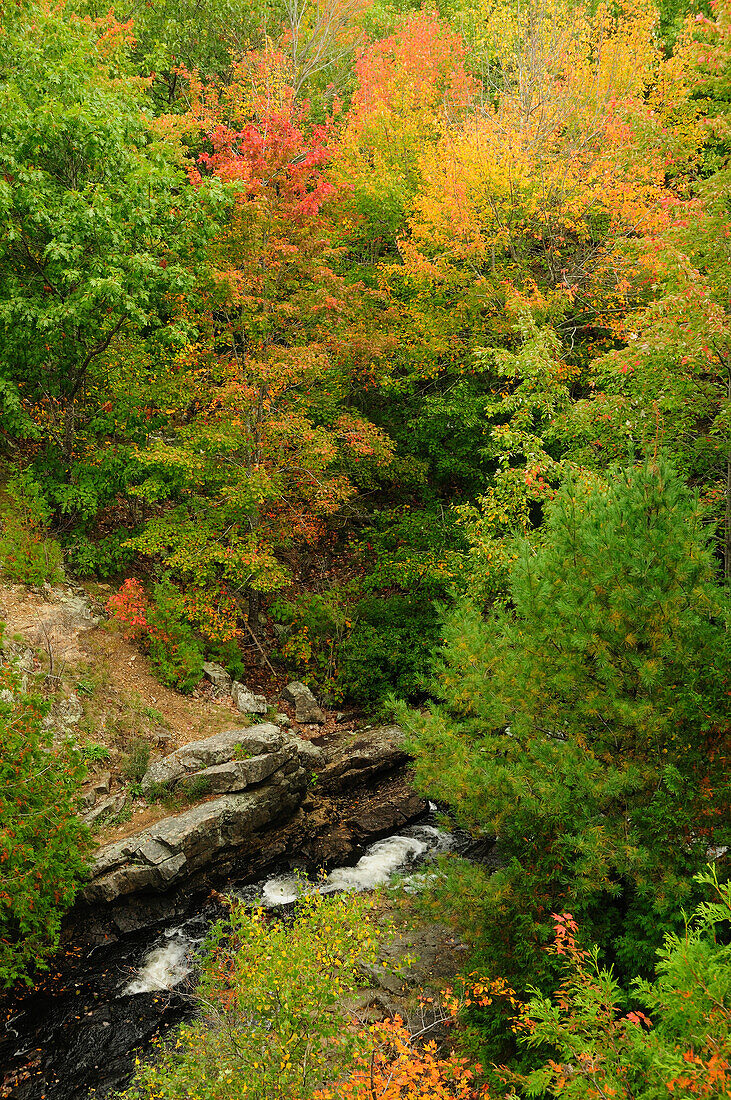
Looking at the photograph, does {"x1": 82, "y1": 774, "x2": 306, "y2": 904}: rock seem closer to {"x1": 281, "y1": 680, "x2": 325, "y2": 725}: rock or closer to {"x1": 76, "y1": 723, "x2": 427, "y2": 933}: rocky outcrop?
{"x1": 76, "y1": 723, "x2": 427, "y2": 933}: rocky outcrop

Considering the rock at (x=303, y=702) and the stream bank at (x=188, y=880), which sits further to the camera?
the rock at (x=303, y=702)

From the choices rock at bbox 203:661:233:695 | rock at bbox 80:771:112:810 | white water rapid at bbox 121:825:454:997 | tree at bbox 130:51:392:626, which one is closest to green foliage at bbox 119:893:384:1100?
white water rapid at bbox 121:825:454:997

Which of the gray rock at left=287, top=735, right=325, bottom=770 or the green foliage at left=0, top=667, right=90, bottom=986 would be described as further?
the gray rock at left=287, top=735, right=325, bottom=770

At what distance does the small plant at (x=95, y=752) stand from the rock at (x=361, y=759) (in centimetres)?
398

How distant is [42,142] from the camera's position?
11.2m

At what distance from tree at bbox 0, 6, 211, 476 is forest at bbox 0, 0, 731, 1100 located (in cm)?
8

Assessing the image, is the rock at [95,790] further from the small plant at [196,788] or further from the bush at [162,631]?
the bush at [162,631]

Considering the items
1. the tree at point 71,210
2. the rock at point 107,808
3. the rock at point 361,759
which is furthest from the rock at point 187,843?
the tree at point 71,210

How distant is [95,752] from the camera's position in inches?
428

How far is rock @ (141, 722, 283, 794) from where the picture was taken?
442 inches

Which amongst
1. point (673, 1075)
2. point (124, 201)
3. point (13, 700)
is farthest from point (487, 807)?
point (124, 201)

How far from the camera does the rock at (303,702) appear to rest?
1465 cm

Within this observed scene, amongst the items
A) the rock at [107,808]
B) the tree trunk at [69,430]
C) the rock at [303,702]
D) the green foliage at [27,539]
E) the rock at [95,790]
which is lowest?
the rock at [303,702]

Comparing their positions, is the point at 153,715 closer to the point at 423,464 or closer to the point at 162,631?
the point at 162,631
